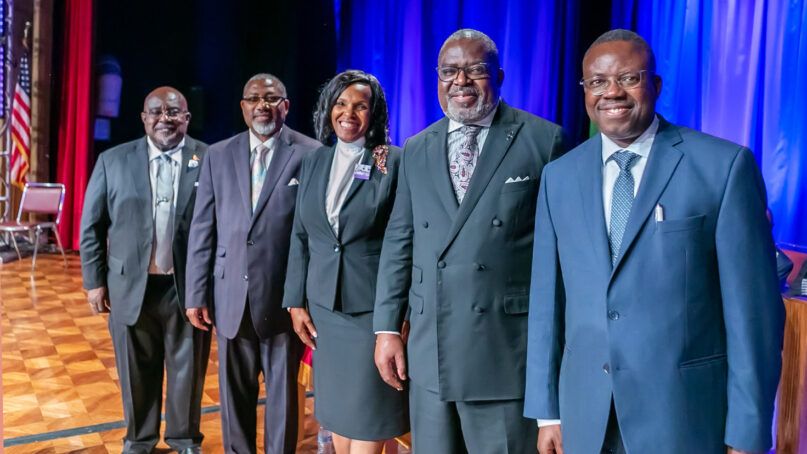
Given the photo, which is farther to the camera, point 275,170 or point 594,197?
point 275,170

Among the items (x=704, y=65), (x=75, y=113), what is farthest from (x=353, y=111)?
(x=75, y=113)

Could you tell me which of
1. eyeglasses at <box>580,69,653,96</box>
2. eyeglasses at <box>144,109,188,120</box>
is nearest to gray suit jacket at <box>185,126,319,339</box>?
eyeglasses at <box>144,109,188,120</box>

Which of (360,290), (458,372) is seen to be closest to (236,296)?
(360,290)

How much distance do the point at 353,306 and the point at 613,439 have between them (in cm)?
96

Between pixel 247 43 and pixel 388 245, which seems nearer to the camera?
pixel 388 245

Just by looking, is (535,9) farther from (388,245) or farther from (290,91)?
(290,91)

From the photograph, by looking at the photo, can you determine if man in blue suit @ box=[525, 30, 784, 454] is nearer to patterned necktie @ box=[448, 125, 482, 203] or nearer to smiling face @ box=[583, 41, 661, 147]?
smiling face @ box=[583, 41, 661, 147]

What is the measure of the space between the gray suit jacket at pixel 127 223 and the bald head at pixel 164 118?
0.07 metres

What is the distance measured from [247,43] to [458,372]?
796cm

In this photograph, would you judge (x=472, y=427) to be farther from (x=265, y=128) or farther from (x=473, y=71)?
(x=265, y=128)

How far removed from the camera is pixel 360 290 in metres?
2.14

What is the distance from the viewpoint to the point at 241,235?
99.3 inches

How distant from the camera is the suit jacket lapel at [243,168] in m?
2.53

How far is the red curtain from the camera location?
8.73 meters
